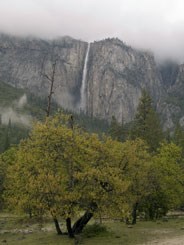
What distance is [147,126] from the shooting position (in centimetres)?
8888

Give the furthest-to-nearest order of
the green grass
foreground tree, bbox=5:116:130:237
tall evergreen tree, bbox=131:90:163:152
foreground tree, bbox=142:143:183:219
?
tall evergreen tree, bbox=131:90:163:152 → foreground tree, bbox=142:143:183:219 → the green grass → foreground tree, bbox=5:116:130:237

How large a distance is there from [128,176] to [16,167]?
10238 millimetres

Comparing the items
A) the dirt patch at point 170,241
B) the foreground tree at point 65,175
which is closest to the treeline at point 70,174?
the foreground tree at point 65,175

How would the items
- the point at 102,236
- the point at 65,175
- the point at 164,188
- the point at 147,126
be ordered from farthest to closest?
the point at 147,126
the point at 164,188
the point at 102,236
the point at 65,175

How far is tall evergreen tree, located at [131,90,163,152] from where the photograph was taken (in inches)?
3474

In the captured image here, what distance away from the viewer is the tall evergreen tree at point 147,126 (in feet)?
290

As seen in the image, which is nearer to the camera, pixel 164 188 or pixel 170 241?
pixel 170 241

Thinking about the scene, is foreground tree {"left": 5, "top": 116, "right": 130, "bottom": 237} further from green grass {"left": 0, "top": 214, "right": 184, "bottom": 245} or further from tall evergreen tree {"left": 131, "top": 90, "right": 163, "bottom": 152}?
tall evergreen tree {"left": 131, "top": 90, "right": 163, "bottom": 152}

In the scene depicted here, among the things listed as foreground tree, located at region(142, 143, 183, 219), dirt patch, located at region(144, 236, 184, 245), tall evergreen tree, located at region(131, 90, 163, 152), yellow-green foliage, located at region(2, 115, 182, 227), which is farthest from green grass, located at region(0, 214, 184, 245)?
tall evergreen tree, located at region(131, 90, 163, 152)

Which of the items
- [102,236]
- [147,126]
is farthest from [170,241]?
[147,126]

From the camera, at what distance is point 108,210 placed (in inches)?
1332

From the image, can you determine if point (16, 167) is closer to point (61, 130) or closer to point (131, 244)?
point (61, 130)

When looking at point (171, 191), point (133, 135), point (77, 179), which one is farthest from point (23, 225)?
point (133, 135)

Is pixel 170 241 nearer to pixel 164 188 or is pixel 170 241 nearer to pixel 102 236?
pixel 102 236
